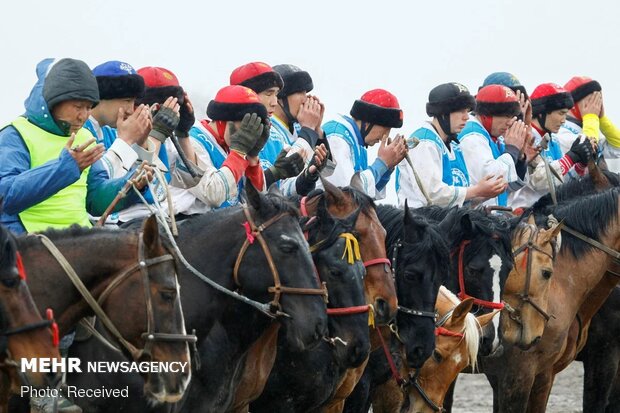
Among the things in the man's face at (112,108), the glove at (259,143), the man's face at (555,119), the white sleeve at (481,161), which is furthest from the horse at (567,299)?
the man's face at (112,108)

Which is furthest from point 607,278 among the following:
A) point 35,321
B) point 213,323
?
point 35,321

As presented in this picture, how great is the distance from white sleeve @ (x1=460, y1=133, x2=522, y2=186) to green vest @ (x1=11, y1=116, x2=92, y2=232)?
189 inches

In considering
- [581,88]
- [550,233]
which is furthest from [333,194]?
[581,88]

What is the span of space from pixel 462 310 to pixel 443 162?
2.20 m

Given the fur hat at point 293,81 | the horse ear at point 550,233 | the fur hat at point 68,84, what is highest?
the fur hat at point 68,84

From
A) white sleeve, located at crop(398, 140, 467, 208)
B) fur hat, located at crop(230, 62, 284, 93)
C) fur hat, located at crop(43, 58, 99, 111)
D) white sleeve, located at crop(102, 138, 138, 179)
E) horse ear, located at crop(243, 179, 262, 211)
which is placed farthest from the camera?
white sleeve, located at crop(398, 140, 467, 208)

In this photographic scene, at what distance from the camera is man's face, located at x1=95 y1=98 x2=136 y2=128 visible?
8148 millimetres

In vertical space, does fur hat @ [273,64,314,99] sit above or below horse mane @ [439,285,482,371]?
above

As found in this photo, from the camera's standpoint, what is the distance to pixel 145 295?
252 inches

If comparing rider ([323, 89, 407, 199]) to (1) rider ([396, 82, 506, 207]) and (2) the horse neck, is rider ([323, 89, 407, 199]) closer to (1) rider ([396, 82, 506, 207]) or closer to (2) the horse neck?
(1) rider ([396, 82, 506, 207])

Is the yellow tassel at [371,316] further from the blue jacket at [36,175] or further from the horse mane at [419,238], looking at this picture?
the blue jacket at [36,175]

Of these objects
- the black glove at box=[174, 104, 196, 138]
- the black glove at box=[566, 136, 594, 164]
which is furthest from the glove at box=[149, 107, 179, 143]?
the black glove at box=[566, 136, 594, 164]

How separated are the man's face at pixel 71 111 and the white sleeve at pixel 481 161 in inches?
194

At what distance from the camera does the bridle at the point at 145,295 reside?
6324mm
